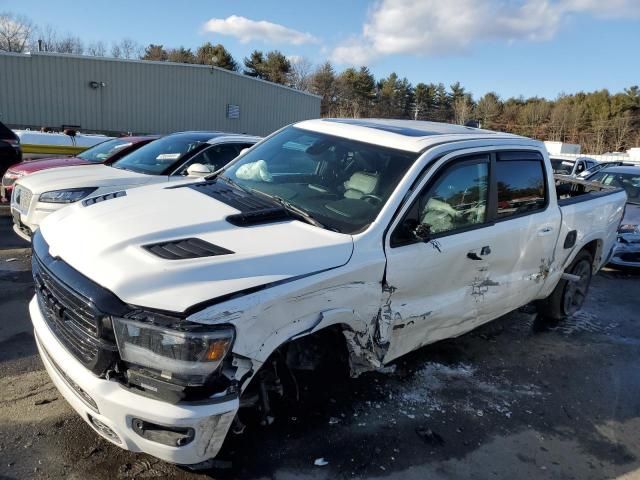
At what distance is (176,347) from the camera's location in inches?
83.9

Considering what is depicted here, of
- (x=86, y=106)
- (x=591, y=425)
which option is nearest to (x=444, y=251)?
(x=591, y=425)

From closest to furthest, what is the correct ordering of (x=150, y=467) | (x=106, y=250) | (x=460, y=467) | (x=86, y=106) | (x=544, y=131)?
(x=106, y=250)
(x=150, y=467)
(x=460, y=467)
(x=86, y=106)
(x=544, y=131)

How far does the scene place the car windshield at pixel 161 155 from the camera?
21.0 feet

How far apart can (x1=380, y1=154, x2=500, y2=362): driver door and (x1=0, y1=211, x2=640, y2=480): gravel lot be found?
492 mm

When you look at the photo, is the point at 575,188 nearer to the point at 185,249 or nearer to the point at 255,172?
the point at 255,172

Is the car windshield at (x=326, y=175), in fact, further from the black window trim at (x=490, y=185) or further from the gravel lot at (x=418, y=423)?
the gravel lot at (x=418, y=423)

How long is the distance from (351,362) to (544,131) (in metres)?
75.2

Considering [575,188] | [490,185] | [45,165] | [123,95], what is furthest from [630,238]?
[123,95]

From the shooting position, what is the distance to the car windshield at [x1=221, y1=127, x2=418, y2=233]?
122 inches

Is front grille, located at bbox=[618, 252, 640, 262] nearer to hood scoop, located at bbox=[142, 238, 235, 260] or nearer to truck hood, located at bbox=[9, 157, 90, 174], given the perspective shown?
hood scoop, located at bbox=[142, 238, 235, 260]

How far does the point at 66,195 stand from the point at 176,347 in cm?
418

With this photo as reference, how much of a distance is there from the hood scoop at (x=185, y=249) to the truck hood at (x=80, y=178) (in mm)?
3723

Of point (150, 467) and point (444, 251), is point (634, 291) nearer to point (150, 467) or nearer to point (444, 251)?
point (444, 251)

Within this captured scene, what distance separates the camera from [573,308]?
222 inches
